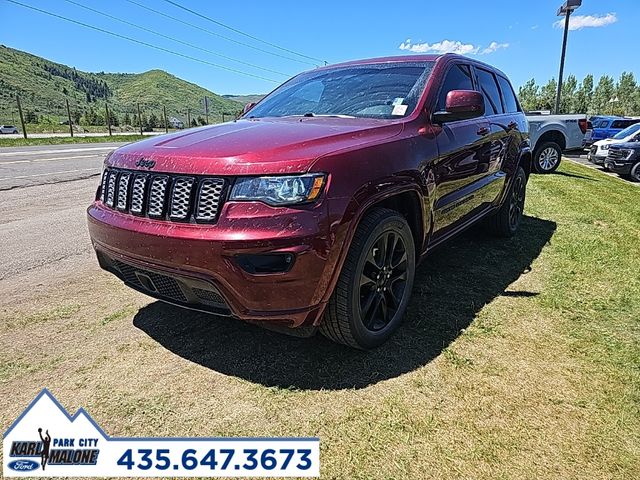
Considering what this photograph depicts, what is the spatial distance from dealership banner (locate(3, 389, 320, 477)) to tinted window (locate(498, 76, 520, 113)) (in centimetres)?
433

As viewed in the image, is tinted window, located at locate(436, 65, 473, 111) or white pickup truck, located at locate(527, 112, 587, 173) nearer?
tinted window, located at locate(436, 65, 473, 111)

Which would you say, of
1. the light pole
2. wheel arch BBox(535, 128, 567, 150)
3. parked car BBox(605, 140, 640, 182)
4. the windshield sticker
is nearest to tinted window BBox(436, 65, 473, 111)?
the windshield sticker

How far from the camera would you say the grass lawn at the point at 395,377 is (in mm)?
1889

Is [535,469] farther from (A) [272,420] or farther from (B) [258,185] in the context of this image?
(B) [258,185]

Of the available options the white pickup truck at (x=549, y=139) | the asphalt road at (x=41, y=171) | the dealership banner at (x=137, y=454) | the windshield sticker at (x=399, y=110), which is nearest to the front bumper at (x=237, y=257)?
the dealership banner at (x=137, y=454)

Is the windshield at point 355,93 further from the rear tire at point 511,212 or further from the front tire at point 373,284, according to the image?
the rear tire at point 511,212

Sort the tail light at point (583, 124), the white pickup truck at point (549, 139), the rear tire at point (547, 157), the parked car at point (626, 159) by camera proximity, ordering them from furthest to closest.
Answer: the parked car at point (626, 159), the tail light at point (583, 124), the rear tire at point (547, 157), the white pickup truck at point (549, 139)

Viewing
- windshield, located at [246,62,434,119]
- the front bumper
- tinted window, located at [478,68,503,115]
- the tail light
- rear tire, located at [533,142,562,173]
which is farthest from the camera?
the tail light

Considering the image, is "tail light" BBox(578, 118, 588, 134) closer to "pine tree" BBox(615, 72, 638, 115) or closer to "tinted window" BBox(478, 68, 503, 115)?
"tinted window" BBox(478, 68, 503, 115)

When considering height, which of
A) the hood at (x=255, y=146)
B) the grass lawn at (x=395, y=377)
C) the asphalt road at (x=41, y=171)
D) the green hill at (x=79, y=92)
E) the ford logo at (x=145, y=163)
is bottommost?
the grass lawn at (x=395, y=377)

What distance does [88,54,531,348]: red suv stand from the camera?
2.07 metres

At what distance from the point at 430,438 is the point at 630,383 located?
122 centimetres

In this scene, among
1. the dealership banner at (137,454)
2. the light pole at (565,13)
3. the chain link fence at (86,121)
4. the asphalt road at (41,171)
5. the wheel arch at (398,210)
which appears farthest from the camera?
the chain link fence at (86,121)

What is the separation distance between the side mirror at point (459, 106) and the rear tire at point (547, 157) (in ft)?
30.5
